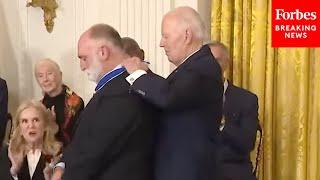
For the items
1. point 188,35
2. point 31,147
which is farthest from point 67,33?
point 188,35

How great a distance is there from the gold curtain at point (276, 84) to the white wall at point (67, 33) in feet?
0.94

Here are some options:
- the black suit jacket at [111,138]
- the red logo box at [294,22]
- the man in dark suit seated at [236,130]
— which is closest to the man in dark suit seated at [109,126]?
the black suit jacket at [111,138]

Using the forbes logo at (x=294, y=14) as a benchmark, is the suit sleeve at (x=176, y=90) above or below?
below

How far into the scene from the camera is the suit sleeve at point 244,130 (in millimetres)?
3682

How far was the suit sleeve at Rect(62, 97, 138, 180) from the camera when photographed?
2611mm

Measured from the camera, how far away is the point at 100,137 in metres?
2.61

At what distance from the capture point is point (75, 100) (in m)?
4.51

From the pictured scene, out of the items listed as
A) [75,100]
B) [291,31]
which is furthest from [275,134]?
[75,100]

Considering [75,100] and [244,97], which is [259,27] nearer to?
[244,97]

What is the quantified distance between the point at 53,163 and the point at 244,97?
44.8 inches

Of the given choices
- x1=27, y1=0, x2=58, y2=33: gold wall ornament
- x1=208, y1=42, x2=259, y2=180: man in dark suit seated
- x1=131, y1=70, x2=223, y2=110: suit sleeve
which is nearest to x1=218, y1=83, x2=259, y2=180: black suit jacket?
x1=208, y1=42, x2=259, y2=180: man in dark suit seated

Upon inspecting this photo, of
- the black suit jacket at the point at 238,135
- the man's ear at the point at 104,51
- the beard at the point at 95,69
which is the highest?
the man's ear at the point at 104,51

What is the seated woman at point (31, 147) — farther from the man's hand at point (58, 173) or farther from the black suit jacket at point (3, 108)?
the black suit jacket at point (3, 108)

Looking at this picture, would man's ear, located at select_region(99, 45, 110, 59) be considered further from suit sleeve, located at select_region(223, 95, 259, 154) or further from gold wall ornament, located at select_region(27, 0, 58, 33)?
gold wall ornament, located at select_region(27, 0, 58, 33)
